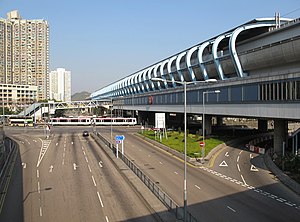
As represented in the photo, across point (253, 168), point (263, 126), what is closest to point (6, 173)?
point (253, 168)

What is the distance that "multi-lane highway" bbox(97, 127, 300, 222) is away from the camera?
903 inches

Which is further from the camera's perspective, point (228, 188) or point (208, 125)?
point (208, 125)

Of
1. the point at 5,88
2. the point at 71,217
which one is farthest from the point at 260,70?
the point at 5,88

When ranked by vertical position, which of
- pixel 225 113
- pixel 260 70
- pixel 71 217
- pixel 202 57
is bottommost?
pixel 71 217

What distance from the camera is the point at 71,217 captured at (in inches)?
887

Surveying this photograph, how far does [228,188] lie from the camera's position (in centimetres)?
2983

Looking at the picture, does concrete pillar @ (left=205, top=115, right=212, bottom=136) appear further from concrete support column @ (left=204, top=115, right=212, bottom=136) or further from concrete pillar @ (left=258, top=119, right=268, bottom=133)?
concrete pillar @ (left=258, top=119, right=268, bottom=133)

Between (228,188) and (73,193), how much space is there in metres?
13.3

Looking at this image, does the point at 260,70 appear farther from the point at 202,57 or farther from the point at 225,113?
the point at 202,57

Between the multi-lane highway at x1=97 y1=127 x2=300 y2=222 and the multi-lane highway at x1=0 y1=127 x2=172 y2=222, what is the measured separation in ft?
11.2

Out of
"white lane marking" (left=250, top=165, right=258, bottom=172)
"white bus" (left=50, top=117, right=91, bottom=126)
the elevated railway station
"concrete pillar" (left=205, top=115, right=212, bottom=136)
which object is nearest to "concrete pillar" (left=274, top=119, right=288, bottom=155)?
the elevated railway station

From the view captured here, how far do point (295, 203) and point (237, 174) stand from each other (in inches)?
419

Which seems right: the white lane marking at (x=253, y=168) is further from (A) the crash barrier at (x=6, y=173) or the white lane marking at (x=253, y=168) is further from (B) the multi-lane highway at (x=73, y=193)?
(A) the crash barrier at (x=6, y=173)

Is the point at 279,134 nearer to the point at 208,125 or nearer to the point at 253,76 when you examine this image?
the point at 253,76
